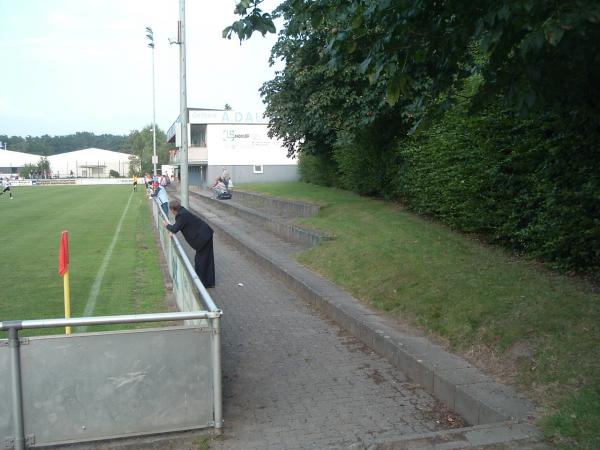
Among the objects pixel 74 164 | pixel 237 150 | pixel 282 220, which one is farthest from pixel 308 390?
pixel 74 164

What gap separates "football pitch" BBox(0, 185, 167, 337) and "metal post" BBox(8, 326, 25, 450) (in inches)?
132

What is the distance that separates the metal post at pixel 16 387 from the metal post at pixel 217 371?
4.38 ft

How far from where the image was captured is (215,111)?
5350cm

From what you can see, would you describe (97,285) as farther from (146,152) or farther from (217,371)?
(146,152)

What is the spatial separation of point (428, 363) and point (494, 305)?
1217mm

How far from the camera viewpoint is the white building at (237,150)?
53.1 m

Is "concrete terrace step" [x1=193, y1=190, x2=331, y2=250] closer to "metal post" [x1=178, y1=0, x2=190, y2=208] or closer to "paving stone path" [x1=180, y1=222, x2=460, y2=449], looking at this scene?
"metal post" [x1=178, y1=0, x2=190, y2=208]

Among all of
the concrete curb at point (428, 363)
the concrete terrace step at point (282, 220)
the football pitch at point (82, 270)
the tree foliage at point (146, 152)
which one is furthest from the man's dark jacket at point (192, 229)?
the tree foliage at point (146, 152)

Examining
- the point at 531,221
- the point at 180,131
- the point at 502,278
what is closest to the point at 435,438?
the point at 502,278

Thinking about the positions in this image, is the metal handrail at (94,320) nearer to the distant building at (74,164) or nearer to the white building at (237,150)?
the white building at (237,150)

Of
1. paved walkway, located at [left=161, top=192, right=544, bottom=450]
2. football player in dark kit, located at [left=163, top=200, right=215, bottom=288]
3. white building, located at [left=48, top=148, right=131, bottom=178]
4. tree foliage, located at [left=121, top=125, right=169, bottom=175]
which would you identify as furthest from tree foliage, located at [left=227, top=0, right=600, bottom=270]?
white building, located at [left=48, top=148, right=131, bottom=178]

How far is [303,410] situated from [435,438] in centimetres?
136

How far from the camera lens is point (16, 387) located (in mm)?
3992

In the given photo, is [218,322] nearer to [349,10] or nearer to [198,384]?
[198,384]
